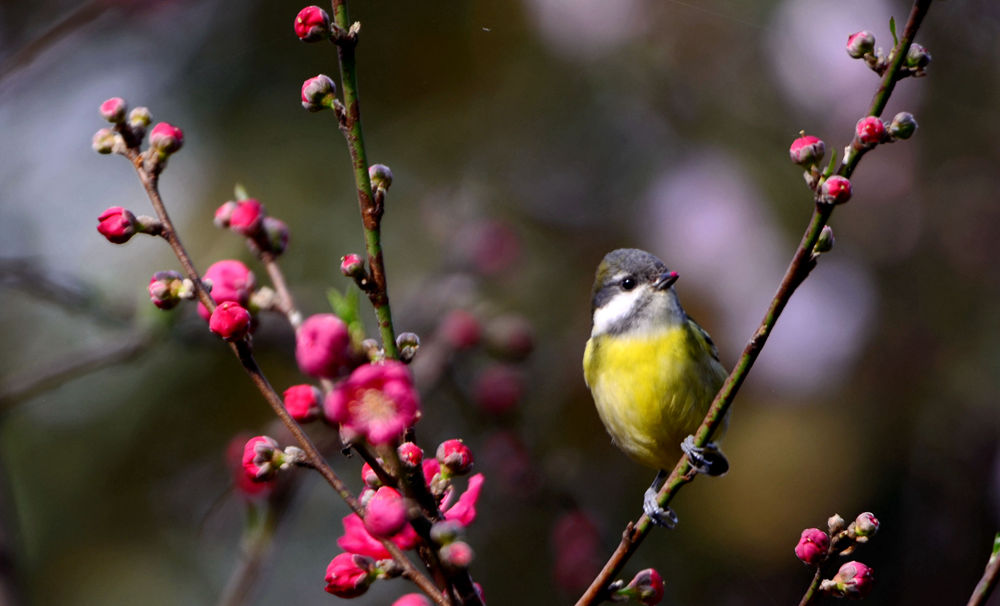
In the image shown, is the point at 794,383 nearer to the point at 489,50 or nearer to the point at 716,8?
the point at 716,8

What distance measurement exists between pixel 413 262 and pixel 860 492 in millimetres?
2502

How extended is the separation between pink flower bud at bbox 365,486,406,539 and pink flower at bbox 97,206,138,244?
57cm

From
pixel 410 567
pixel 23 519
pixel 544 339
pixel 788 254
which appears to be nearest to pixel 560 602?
pixel 544 339

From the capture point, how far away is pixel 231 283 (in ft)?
4.72

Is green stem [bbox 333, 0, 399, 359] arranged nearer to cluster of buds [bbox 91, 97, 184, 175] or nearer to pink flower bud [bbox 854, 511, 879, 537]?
cluster of buds [bbox 91, 97, 184, 175]

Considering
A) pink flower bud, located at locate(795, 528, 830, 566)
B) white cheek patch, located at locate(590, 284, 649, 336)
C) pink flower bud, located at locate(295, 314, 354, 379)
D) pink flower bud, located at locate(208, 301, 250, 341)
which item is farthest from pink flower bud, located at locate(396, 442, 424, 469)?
white cheek patch, located at locate(590, 284, 649, 336)

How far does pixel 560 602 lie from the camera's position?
3.96m

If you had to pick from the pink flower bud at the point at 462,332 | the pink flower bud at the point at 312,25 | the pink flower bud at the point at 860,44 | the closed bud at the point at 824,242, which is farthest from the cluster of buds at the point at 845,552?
the pink flower bud at the point at 462,332

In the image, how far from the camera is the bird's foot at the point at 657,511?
5.01 ft

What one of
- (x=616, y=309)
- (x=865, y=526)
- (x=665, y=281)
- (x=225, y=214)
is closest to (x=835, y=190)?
(x=865, y=526)

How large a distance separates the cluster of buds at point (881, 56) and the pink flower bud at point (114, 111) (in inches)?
41.1

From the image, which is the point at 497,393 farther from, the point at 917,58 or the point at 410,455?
the point at 917,58

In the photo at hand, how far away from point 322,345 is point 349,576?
1.34 feet

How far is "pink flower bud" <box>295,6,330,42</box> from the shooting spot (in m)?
1.29
